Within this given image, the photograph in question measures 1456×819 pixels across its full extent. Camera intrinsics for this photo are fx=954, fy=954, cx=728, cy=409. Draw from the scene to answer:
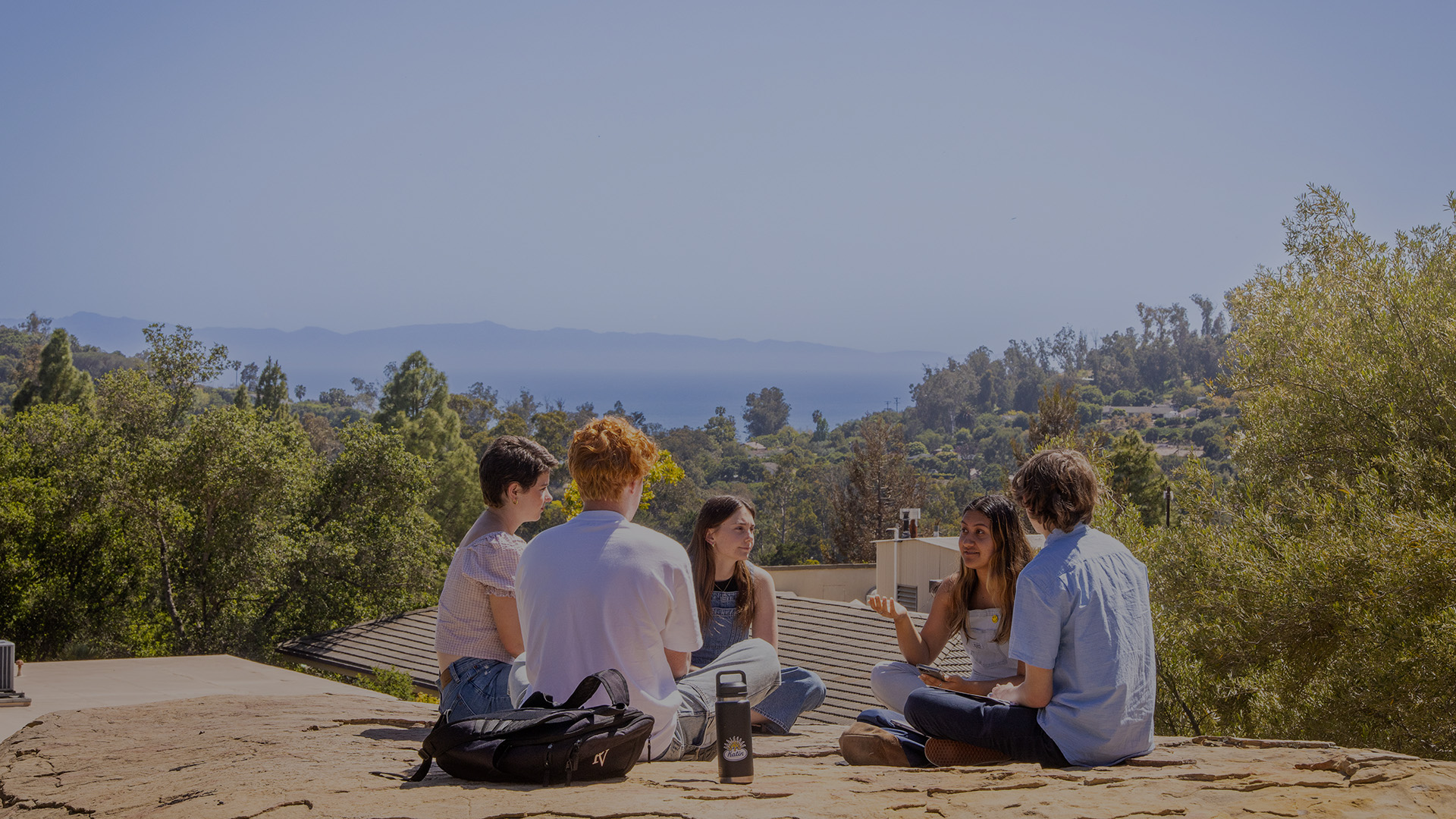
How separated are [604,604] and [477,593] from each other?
917mm

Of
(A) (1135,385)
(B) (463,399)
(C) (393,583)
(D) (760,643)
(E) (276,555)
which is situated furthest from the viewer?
(A) (1135,385)

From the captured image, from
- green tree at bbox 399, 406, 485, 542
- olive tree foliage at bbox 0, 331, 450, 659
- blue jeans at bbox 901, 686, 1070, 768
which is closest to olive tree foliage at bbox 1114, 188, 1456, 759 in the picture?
blue jeans at bbox 901, 686, 1070, 768

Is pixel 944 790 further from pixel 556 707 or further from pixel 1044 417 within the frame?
pixel 1044 417

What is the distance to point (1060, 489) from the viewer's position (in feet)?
9.72

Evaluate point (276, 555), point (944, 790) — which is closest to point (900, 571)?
point (276, 555)

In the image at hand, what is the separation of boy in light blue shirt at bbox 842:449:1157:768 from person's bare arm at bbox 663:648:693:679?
0.86m

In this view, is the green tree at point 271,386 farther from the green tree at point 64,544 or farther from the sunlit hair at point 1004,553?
the sunlit hair at point 1004,553

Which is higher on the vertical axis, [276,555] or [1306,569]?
[1306,569]

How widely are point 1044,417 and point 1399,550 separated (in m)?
22.1

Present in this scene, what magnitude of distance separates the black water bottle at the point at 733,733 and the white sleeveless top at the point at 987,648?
4.88 ft

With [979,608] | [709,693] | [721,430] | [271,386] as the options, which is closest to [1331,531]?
[979,608]

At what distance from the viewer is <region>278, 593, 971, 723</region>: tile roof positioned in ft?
29.2

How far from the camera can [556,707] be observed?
261 cm

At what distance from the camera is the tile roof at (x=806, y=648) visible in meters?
8.90
